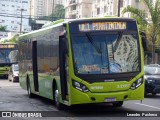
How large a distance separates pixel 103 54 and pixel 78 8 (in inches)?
3837

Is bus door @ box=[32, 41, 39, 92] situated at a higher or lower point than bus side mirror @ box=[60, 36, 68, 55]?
lower

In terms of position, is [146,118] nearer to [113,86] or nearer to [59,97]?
[113,86]

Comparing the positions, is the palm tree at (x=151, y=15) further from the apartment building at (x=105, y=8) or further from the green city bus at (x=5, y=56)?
the apartment building at (x=105, y=8)

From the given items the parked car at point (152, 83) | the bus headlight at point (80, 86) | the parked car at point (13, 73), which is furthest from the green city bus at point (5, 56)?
the bus headlight at point (80, 86)

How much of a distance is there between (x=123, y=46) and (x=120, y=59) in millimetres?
440

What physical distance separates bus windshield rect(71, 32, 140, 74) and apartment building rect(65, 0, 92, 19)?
3632 inches

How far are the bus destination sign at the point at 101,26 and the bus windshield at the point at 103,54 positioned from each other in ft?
0.63

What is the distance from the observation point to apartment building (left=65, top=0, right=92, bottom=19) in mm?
107875

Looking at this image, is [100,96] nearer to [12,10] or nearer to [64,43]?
[64,43]

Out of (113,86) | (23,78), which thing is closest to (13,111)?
(113,86)

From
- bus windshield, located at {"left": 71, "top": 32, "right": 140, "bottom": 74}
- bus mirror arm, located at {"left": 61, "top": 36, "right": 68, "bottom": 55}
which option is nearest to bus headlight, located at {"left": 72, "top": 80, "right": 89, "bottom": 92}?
bus windshield, located at {"left": 71, "top": 32, "right": 140, "bottom": 74}

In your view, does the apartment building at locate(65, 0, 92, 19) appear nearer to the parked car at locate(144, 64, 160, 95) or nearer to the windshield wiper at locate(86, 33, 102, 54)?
the parked car at locate(144, 64, 160, 95)

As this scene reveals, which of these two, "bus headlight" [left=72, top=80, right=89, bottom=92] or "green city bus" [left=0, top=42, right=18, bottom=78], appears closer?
"bus headlight" [left=72, top=80, right=89, bottom=92]

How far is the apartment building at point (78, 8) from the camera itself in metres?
108
